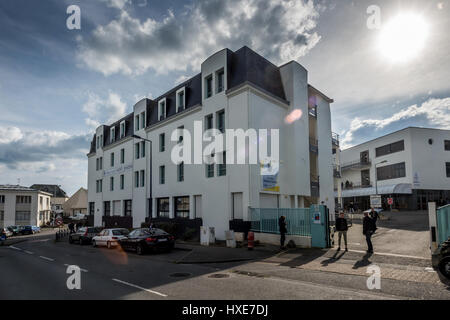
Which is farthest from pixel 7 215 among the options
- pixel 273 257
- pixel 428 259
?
pixel 428 259

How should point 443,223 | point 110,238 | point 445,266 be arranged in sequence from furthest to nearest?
1. point 110,238
2. point 443,223
3. point 445,266

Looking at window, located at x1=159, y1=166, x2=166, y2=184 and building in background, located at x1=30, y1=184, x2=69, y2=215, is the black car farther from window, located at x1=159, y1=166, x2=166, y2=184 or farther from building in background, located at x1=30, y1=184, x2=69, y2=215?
building in background, located at x1=30, y1=184, x2=69, y2=215

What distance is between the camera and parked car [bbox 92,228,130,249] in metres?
19.8

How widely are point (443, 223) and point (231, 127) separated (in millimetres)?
12791

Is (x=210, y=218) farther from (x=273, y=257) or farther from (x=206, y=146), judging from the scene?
(x=273, y=257)

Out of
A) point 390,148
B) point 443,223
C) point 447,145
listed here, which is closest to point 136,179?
point 443,223

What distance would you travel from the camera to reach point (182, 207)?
24.4 metres

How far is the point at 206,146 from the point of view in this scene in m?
21.8

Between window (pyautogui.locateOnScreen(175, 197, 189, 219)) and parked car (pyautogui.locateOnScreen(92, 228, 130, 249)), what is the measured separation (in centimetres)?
502

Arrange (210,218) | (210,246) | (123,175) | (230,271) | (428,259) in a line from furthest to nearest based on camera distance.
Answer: (123,175), (210,218), (210,246), (428,259), (230,271)

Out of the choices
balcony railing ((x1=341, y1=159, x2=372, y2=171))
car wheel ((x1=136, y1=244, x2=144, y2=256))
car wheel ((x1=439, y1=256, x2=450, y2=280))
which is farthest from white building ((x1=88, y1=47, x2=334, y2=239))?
balcony railing ((x1=341, y1=159, x2=372, y2=171))

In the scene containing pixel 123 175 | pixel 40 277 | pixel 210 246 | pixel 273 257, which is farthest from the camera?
pixel 123 175

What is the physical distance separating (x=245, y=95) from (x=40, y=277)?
48.2 feet

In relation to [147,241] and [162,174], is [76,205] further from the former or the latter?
[147,241]
